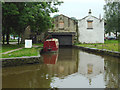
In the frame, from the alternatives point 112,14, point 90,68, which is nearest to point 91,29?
point 112,14

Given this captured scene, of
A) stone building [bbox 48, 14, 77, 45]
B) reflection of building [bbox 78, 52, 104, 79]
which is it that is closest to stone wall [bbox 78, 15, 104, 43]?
stone building [bbox 48, 14, 77, 45]

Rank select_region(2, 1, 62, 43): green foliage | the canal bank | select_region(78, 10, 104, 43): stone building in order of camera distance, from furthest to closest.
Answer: select_region(78, 10, 104, 43): stone building → select_region(2, 1, 62, 43): green foliage → the canal bank

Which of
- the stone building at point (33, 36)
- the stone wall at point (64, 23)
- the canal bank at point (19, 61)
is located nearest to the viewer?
the canal bank at point (19, 61)

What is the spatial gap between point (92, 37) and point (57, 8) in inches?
611

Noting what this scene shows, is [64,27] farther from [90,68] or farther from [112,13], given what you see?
[90,68]

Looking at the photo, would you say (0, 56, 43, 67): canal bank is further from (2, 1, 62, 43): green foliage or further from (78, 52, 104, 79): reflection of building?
(2, 1, 62, 43): green foliage

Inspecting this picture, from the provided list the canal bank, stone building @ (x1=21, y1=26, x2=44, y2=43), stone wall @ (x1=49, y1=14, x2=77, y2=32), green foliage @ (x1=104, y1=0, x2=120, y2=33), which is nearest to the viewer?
the canal bank

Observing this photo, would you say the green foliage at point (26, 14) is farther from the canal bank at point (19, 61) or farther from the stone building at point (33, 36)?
the stone building at point (33, 36)

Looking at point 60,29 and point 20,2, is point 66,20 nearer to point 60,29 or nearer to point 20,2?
point 60,29

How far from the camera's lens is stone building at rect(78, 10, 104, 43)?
35875 millimetres

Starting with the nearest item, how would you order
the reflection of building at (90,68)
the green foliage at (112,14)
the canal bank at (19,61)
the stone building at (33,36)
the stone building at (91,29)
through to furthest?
the reflection of building at (90,68)
the canal bank at (19,61)
the stone building at (33,36)
the stone building at (91,29)
the green foliage at (112,14)

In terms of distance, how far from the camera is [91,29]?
1421 inches

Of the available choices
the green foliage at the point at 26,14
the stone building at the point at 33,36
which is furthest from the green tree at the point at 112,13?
the green foliage at the point at 26,14

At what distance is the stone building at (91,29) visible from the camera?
3588 cm
